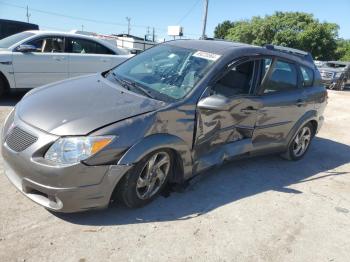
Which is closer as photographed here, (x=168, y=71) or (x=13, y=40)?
(x=168, y=71)

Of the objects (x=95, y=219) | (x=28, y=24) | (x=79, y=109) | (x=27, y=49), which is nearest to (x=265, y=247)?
(x=95, y=219)

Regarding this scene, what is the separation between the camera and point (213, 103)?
3717mm

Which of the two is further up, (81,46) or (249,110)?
(81,46)

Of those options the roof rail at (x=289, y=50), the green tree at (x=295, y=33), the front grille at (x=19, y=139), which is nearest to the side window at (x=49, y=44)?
the roof rail at (x=289, y=50)

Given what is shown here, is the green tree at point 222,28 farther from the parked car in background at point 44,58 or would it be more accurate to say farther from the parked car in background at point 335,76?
the parked car in background at point 44,58

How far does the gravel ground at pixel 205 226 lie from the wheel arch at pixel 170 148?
34 cm

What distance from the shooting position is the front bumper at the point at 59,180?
9.80 feet

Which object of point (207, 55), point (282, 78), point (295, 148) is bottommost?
point (295, 148)

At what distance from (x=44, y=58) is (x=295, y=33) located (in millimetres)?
33284

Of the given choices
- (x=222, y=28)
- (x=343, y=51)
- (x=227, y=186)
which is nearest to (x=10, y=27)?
(x=227, y=186)

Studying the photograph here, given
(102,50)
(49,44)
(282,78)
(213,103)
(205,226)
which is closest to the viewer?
(205,226)

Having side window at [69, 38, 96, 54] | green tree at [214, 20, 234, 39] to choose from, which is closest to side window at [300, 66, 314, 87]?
side window at [69, 38, 96, 54]

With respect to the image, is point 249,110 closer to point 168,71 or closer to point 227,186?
point 227,186

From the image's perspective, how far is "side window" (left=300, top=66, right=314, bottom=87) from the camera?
216 inches
